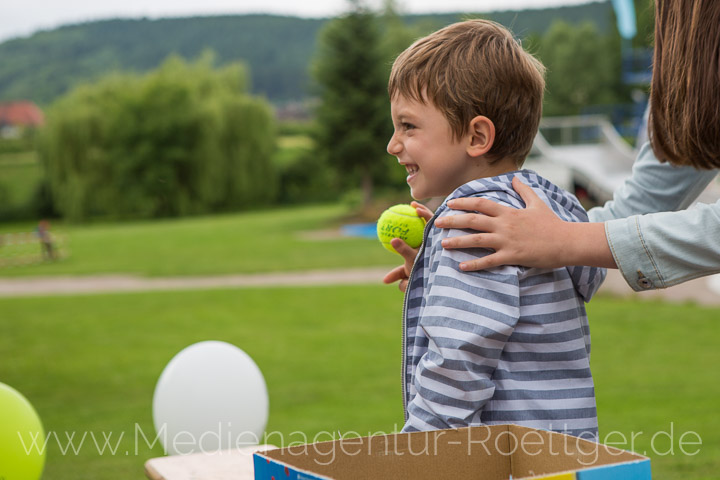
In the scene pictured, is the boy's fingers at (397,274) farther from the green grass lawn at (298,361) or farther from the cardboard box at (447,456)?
the green grass lawn at (298,361)

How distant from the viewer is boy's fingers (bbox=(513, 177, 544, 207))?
1.61 meters

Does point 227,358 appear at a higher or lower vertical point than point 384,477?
lower

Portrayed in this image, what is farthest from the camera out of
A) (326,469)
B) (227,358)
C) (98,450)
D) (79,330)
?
(79,330)

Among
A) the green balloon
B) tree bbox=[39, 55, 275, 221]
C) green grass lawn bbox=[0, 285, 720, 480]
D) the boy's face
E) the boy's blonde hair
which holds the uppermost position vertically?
the boy's blonde hair

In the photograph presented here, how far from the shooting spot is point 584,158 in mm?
28031

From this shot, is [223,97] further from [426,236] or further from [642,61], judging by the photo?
[426,236]

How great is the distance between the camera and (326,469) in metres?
1.30

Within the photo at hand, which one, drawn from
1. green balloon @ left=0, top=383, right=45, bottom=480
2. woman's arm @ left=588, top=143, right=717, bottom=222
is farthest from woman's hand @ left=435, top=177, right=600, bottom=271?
green balloon @ left=0, top=383, right=45, bottom=480

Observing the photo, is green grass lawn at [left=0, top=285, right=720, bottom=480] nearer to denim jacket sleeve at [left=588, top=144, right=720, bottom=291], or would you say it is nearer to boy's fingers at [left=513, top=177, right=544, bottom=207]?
denim jacket sleeve at [left=588, top=144, right=720, bottom=291]

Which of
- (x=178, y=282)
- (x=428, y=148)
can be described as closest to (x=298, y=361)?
(x=428, y=148)

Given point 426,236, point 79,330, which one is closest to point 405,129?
point 426,236

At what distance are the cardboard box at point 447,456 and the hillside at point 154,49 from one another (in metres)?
86.3

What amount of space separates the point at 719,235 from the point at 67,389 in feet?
24.5

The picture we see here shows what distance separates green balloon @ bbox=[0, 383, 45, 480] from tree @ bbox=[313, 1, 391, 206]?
29.2 metres
